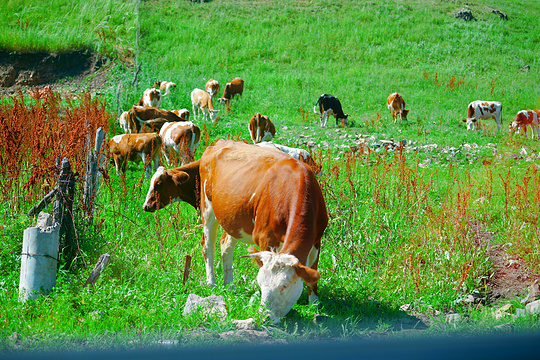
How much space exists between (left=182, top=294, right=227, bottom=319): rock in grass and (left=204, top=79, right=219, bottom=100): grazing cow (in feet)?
20.9

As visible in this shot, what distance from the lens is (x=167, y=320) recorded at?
120 inches

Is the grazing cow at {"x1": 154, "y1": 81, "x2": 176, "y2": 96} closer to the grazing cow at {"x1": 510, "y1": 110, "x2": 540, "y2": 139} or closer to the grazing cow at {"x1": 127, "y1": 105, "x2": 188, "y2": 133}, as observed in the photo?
the grazing cow at {"x1": 127, "y1": 105, "x2": 188, "y2": 133}

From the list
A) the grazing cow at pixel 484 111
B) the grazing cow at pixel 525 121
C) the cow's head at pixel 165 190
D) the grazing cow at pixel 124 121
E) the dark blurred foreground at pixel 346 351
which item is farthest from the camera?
the grazing cow at pixel 124 121

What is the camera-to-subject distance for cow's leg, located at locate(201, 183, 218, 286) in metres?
4.03

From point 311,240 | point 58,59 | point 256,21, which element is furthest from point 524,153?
point 58,59

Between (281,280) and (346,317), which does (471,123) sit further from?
(281,280)

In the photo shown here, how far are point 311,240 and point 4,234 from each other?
98.7 inches

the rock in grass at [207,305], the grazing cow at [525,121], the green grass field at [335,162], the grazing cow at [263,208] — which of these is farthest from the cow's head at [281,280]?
the grazing cow at [525,121]

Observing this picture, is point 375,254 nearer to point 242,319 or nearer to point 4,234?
point 242,319

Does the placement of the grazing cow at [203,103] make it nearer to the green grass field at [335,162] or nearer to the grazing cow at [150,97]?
the green grass field at [335,162]

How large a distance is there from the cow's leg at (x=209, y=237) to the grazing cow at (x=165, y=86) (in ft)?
19.8

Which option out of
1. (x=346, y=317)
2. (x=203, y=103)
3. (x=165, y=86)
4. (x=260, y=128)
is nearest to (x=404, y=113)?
(x=260, y=128)

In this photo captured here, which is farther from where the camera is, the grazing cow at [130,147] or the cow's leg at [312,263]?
the grazing cow at [130,147]

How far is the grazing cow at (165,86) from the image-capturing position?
9.67m
